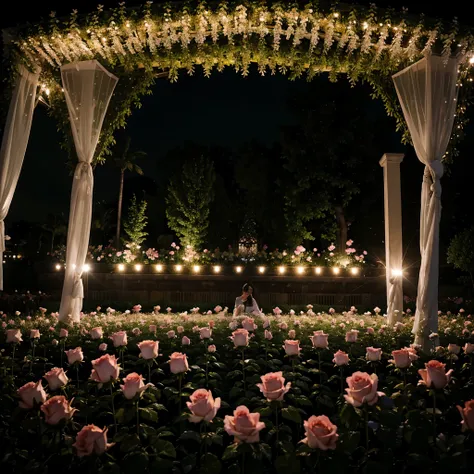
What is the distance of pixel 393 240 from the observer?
6.98m

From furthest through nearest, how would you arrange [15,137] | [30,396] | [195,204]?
[195,204]
[15,137]
[30,396]

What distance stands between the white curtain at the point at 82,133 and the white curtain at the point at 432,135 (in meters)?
3.90

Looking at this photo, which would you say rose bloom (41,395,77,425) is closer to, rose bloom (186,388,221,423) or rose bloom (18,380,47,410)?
rose bloom (18,380,47,410)

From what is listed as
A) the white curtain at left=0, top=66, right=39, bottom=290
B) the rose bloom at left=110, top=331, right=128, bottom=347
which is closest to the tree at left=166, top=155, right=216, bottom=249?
the white curtain at left=0, top=66, right=39, bottom=290

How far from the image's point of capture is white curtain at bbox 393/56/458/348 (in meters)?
5.28

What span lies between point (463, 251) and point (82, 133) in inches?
630

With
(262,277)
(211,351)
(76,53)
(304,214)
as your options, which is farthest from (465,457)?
(304,214)

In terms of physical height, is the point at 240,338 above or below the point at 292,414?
above

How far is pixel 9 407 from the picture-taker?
9.02 feet

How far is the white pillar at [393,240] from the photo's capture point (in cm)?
654

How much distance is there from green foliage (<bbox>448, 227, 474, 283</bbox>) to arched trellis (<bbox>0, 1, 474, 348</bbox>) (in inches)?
506

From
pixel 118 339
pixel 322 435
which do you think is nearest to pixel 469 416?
pixel 322 435

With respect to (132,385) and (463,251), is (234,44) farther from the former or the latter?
(463,251)

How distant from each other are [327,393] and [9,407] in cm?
192
